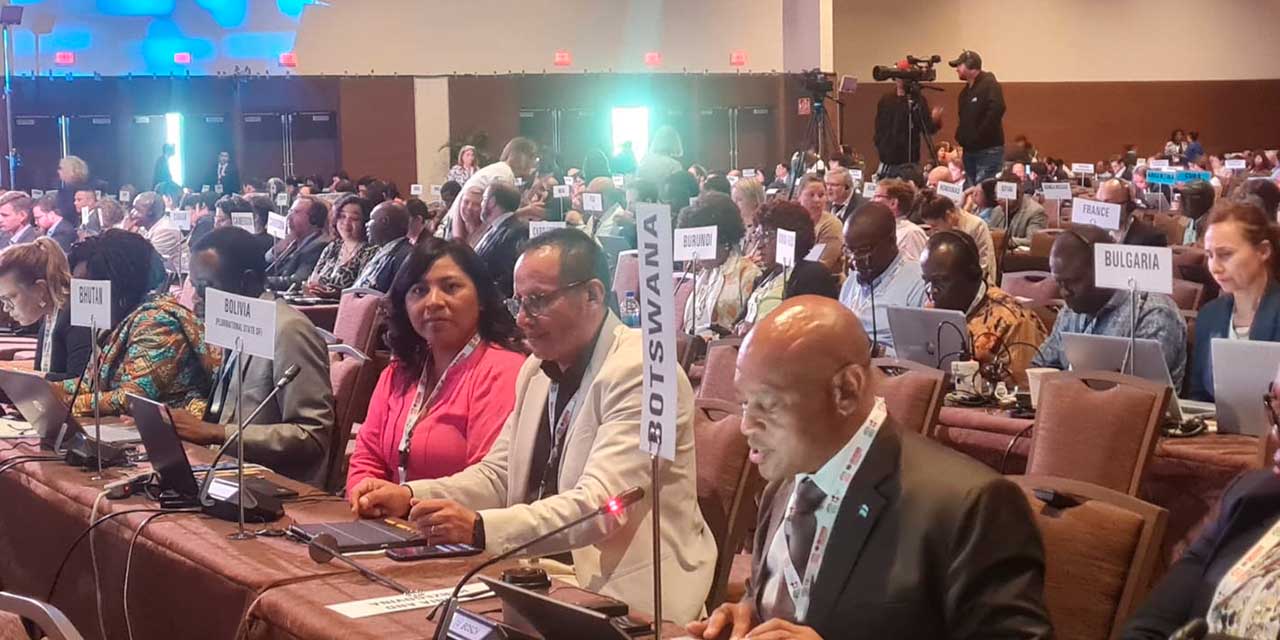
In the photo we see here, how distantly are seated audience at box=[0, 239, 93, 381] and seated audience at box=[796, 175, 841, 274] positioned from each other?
386 cm

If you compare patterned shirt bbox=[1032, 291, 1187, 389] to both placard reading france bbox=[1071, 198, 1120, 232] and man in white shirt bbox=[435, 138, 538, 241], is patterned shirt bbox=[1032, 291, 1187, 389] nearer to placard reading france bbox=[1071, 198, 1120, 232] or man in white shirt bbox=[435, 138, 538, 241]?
placard reading france bbox=[1071, 198, 1120, 232]

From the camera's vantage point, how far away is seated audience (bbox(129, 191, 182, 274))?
11.9m

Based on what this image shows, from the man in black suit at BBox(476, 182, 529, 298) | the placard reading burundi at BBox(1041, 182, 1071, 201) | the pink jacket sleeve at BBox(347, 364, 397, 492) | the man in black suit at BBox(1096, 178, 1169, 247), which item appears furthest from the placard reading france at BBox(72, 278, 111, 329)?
the placard reading burundi at BBox(1041, 182, 1071, 201)

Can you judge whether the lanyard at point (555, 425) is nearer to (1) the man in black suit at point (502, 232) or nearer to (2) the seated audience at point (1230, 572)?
(2) the seated audience at point (1230, 572)

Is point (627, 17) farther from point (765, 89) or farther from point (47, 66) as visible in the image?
point (47, 66)

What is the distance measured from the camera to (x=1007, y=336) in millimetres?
5273

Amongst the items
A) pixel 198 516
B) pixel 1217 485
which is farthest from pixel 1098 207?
pixel 198 516

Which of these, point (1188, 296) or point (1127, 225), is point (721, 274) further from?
point (1127, 225)

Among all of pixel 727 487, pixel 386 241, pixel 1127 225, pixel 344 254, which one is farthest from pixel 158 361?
pixel 344 254

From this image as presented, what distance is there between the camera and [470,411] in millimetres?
3791

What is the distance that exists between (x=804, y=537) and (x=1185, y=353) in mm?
3372

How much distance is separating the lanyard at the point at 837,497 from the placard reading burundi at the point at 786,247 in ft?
14.6

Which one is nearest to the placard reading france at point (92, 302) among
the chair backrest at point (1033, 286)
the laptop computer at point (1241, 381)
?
Answer: the laptop computer at point (1241, 381)

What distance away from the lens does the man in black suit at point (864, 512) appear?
2.01 metres
